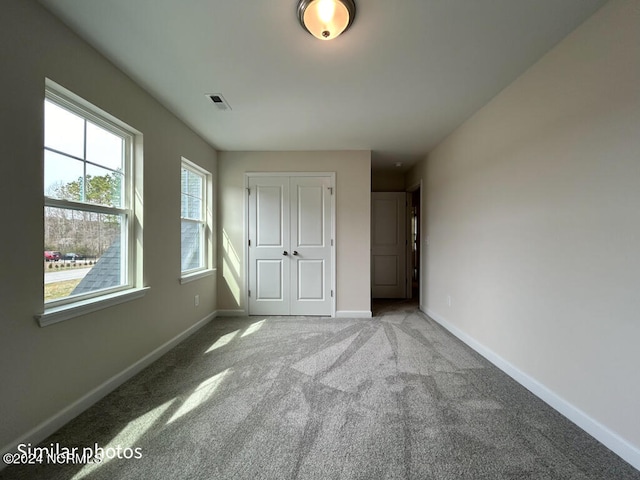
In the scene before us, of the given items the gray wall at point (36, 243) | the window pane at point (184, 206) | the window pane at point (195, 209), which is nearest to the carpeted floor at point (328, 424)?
the gray wall at point (36, 243)

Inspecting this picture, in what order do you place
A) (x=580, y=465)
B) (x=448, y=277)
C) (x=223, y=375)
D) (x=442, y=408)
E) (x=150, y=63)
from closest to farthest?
(x=580, y=465) < (x=442, y=408) < (x=150, y=63) < (x=223, y=375) < (x=448, y=277)

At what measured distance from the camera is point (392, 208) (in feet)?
16.5

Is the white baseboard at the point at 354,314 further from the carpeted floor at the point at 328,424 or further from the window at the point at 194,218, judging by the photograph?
the window at the point at 194,218

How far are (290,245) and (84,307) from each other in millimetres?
2408

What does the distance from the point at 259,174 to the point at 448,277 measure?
2878 millimetres

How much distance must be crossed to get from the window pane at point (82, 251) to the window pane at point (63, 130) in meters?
0.40

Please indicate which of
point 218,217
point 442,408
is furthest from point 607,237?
point 218,217

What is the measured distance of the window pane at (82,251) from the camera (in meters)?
1.62

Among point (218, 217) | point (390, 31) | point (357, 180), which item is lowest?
point (218, 217)

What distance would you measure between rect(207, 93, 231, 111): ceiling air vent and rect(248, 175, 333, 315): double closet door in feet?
4.40

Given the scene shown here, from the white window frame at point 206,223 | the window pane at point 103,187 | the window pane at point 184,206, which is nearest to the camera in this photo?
the window pane at point 103,187

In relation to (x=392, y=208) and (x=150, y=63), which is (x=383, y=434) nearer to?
(x=150, y=63)

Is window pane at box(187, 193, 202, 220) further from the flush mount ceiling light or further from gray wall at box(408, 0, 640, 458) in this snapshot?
gray wall at box(408, 0, 640, 458)

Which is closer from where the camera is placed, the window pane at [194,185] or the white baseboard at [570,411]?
the white baseboard at [570,411]
